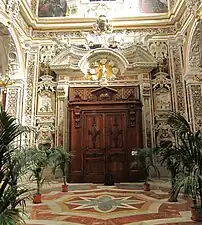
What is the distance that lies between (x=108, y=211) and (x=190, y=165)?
65.5 inches

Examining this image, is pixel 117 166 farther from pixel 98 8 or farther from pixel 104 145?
pixel 98 8

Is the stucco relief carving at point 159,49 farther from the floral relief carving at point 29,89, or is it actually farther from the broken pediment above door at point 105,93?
the floral relief carving at point 29,89

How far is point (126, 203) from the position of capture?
17.3 feet

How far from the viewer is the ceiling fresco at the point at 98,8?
11.7 m

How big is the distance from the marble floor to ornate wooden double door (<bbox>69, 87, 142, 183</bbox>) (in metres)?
3.07

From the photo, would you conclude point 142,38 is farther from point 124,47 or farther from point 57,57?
point 57,57

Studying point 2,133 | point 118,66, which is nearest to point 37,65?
point 118,66

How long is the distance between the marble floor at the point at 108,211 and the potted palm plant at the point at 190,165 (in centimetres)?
39

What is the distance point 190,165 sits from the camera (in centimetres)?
393

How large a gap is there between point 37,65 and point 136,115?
4.86 metres

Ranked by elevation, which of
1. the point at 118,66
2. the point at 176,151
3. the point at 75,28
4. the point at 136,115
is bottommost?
the point at 176,151

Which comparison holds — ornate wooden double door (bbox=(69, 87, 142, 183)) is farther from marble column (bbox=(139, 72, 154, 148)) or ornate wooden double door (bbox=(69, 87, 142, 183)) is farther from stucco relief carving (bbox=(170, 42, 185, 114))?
stucco relief carving (bbox=(170, 42, 185, 114))

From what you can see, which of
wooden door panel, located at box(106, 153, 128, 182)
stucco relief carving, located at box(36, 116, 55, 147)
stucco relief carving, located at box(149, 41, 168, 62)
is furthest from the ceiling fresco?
wooden door panel, located at box(106, 153, 128, 182)

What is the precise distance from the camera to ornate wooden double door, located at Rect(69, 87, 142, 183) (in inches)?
365
